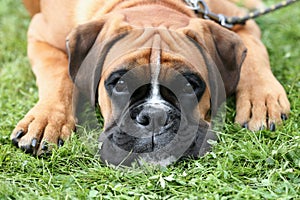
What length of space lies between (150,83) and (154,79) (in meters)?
0.03

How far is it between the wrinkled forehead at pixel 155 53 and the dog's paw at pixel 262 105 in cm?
41

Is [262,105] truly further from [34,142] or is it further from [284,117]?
[34,142]

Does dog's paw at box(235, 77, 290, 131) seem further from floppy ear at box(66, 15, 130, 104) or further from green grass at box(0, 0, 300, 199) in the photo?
floppy ear at box(66, 15, 130, 104)

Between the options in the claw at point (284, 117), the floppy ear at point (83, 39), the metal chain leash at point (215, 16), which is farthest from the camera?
the metal chain leash at point (215, 16)

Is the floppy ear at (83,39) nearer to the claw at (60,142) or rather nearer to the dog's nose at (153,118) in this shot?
the claw at (60,142)

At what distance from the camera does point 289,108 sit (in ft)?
10.6

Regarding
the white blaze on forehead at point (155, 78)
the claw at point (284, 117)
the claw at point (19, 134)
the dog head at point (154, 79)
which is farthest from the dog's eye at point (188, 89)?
the claw at point (19, 134)

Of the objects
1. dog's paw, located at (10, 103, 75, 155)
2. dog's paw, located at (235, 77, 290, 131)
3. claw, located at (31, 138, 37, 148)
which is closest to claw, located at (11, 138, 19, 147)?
dog's paw, located at (10, 103, 75, 155)

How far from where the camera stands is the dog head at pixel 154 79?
2676mm

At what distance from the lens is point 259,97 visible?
3248 millimetres

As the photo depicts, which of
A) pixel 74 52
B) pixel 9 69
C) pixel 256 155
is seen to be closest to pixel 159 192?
pixel 256 155

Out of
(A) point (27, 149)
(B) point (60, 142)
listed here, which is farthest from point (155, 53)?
(A) point (27, 149)

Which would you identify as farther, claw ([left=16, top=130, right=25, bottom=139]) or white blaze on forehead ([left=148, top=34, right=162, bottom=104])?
claw ([left=16, top=130, right=25, bottom=139])

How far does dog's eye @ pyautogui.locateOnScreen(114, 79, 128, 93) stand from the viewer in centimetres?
279
